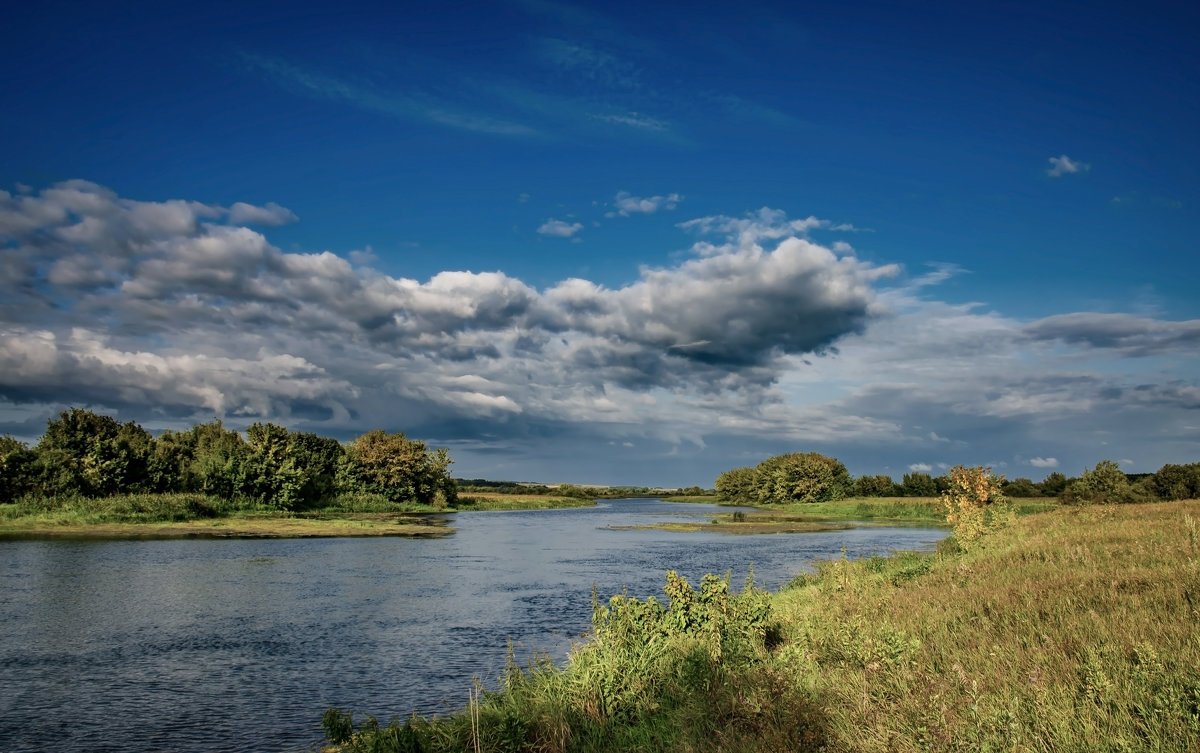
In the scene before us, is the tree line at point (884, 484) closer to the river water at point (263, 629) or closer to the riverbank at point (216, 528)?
the river water at point (263, 629)

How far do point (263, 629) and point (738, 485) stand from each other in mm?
155039

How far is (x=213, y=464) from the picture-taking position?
72500mm

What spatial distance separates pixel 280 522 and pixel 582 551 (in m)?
35.4

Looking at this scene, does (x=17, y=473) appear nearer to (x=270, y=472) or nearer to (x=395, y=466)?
(x=270, y=472)

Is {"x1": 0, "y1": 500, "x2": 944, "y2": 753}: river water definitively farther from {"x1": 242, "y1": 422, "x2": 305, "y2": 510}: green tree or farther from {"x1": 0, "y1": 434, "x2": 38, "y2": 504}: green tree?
{"x1": 242, "y1": 422, "x2": 305, "y2": 510}: green tree

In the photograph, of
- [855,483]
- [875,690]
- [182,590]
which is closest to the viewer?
[875,690]

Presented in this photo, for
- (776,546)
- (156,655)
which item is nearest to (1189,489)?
(776,546)

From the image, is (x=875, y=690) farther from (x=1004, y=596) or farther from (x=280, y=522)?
(x=280, y=522)

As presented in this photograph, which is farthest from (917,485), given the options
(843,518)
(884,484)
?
(843,518)

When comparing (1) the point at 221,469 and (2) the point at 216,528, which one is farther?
(1) the point at 221,469

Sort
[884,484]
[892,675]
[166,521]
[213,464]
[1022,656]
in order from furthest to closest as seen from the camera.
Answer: [884,484], [213,464], [166,521], [1022,656], [892,675]

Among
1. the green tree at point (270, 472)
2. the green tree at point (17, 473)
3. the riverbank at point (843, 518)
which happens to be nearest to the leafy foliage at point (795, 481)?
the riverbank at point (843, 518)

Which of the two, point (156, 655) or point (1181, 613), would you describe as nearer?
point (1181, 613)

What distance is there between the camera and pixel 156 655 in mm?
18016
